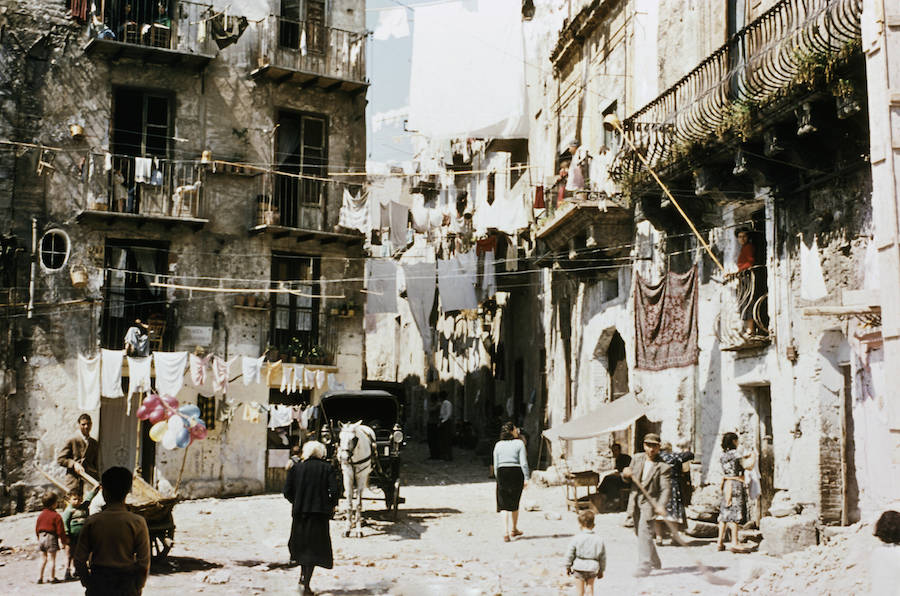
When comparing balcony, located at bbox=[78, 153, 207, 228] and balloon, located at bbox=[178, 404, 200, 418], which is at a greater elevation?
balcony, located at bbox=[78, 153, 207, 228]

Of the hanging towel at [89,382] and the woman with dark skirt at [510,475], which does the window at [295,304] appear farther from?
the woman with dark skirt at [510,475]

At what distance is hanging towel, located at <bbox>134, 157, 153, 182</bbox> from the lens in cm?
2244

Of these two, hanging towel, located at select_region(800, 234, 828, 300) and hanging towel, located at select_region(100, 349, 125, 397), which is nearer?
hanging towel, located at select_region(800, 234, 828, 300)

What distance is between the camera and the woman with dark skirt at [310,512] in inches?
447

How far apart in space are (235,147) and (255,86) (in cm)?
166

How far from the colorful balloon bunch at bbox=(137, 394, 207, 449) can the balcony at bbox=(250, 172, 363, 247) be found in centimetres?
933

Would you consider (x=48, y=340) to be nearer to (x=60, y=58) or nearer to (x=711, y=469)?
(x=60, y=58)

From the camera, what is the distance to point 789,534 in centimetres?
1343

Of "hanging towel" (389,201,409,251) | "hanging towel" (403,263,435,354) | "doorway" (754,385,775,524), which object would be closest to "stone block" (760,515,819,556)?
"doorway" (754,385,775,524)

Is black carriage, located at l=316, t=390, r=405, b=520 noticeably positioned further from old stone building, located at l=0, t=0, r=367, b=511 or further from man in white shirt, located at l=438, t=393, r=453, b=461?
man in white shirt, located at l=438, t=393, r=453, b=461

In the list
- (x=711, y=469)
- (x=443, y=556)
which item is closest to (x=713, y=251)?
(x=711, y=469)

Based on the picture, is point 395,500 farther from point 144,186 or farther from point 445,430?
point 445,430

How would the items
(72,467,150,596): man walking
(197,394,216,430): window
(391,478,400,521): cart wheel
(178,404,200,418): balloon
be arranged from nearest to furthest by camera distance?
(72,467,150,596): man walking
(178,404,200,418): balloon
(391,478,400,521): cart wheel
(197,394,216,430): window

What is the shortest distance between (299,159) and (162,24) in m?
4.48
